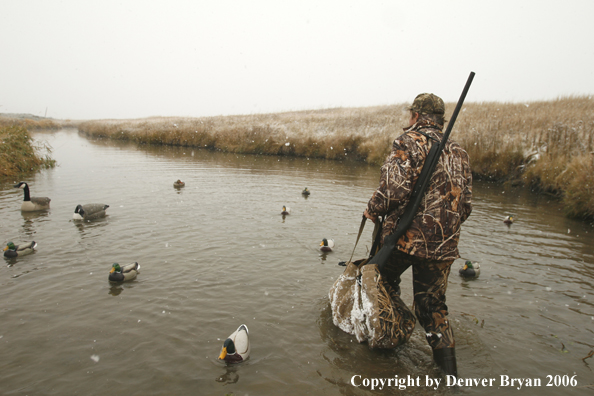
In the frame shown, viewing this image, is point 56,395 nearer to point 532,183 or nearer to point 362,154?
point 532,183

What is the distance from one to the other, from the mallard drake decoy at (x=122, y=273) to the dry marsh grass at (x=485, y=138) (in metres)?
14.0

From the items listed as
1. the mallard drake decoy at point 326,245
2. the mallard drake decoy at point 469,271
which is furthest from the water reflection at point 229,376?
the mallard drake decoy at point 469,271

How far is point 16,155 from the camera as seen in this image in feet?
59.6

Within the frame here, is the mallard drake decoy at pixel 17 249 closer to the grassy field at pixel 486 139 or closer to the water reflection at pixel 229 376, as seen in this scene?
the water reflection at pixel 229 376

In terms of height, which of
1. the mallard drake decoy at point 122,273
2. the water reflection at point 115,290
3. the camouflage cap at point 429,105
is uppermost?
the camouflage cap at point 429,105

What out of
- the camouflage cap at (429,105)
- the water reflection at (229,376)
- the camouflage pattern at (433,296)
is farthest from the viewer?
the camouflage cap at (429,105)

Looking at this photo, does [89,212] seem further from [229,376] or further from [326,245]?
[229,376]

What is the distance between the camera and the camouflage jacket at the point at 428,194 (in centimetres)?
379

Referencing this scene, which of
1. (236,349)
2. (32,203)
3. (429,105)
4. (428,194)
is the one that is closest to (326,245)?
(236,349)

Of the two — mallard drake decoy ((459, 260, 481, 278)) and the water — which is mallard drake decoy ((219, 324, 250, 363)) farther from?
mallard drake decoy ((459, 260, 481, 278))

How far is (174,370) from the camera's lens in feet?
13.7

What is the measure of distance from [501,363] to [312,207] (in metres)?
9.20

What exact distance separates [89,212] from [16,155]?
12.1 metres

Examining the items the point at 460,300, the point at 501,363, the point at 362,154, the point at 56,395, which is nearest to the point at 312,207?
the point at 460,300
